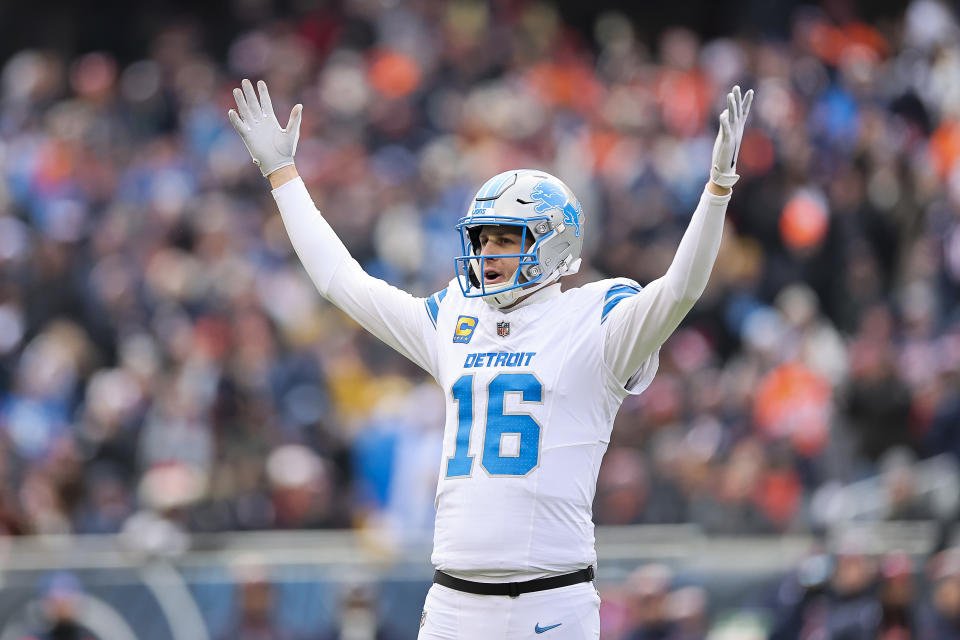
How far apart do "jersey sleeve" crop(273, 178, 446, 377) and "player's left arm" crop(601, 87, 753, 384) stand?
81 centimetres

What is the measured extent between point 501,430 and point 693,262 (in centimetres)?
85

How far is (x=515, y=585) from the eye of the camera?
5273 millimetres

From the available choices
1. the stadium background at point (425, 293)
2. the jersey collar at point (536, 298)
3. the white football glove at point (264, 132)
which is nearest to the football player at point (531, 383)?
the jersey collar at point (536, 298)

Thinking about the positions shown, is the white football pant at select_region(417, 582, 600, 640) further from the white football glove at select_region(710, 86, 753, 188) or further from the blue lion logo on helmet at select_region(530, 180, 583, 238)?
the white football glove at select_region(710, 86, 753, 188)

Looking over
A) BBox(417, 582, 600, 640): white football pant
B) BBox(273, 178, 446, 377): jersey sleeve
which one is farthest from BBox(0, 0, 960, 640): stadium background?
BBox(417, 582, 600, 640): white football pant

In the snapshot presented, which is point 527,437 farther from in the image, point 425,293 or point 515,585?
point 425,293

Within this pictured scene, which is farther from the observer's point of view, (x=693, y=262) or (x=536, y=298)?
(x=536, y=298)

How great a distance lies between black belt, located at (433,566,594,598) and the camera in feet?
17.3

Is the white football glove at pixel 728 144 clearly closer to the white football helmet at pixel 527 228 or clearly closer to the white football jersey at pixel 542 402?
the white football jersey at pixel 542 402

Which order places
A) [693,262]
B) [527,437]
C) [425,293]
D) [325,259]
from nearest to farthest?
[693,262]
[527,437]
[325,259]
[425,293]

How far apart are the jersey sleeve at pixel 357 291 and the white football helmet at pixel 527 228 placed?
Result: 9.0 inches

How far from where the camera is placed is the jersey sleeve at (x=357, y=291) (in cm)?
584

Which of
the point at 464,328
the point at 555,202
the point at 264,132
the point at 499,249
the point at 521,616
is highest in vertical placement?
the point at 264,132

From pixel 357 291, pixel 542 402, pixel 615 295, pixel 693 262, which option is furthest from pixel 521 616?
pixel 357 291
